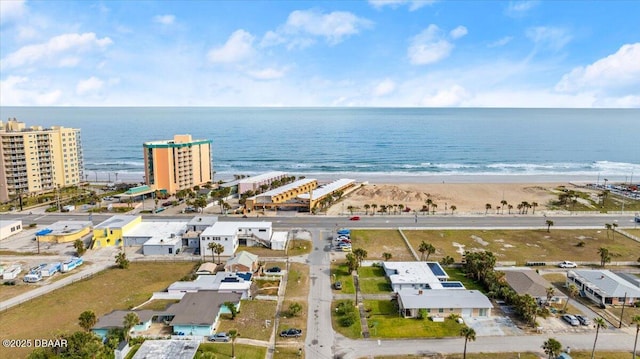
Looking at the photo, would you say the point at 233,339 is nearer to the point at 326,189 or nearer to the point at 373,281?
the point at 373,281

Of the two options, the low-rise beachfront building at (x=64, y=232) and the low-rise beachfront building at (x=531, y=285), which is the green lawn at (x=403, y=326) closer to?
the low-rise beachfront building at (x=531, y=285)

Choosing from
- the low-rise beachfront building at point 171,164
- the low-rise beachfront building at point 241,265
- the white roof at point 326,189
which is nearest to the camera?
the low-rise beachfront building at point 241,265

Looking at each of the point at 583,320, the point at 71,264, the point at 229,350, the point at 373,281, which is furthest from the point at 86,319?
the point at 583,320

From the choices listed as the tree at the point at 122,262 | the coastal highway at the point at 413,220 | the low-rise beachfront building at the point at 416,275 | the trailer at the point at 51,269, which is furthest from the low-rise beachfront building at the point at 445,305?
the trailer at the point at 51,269

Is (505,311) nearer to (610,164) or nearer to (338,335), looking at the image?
(338,335)

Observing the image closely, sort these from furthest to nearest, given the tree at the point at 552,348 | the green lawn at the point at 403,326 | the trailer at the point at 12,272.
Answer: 1. the trailer at the point at 12,272
2. the green lawn at the point at 403,326
3. the tree at the point at 552,348

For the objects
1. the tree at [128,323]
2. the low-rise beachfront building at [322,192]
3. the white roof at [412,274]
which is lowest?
the white roof at [412,274]

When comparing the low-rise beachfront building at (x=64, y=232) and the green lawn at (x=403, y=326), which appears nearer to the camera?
the green lawn at (x=403, y=326)
